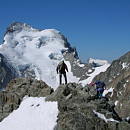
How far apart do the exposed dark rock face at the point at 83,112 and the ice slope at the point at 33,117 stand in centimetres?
82

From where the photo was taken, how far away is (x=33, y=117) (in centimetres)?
2169

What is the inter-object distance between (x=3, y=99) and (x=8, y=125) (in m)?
5.57

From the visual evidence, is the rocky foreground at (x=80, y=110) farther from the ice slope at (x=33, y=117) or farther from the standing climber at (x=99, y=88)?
the ice slope at (x=33, y=117)

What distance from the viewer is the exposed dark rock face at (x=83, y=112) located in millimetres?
18031

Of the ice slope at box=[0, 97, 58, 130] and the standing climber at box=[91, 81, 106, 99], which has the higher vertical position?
the standing climber at box=[91, 81, 106, 99]

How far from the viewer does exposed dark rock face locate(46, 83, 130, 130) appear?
18031 mm

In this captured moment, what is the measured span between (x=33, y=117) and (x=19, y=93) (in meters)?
6.16

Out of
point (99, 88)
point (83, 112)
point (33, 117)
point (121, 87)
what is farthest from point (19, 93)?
point (121, 87)

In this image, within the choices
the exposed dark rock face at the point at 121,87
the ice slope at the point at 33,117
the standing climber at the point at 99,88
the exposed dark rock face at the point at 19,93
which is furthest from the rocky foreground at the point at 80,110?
the exposed dark rock face at the point at 121,87

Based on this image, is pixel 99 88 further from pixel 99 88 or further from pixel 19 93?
pixel 19 93

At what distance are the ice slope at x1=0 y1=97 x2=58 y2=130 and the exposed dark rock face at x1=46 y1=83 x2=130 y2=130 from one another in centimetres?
82

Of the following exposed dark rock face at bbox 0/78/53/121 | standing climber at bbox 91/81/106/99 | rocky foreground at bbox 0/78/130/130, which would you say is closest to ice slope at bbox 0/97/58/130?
rocky foreground at bbox 0/78/130/130

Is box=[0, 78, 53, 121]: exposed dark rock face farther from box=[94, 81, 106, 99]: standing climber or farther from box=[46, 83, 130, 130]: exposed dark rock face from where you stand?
box=[94, 81, 106, 99]: standing climber

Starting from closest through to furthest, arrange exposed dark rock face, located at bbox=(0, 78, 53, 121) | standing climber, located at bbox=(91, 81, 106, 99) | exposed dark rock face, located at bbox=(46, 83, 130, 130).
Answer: exposed dark rock face, located at bbox=(46, 83, 130, 130)
standing climber, located at bbox=(91, 81, 106, 99)
exposed dark rock face, located at bbox=(0, 78, 53, 121)
